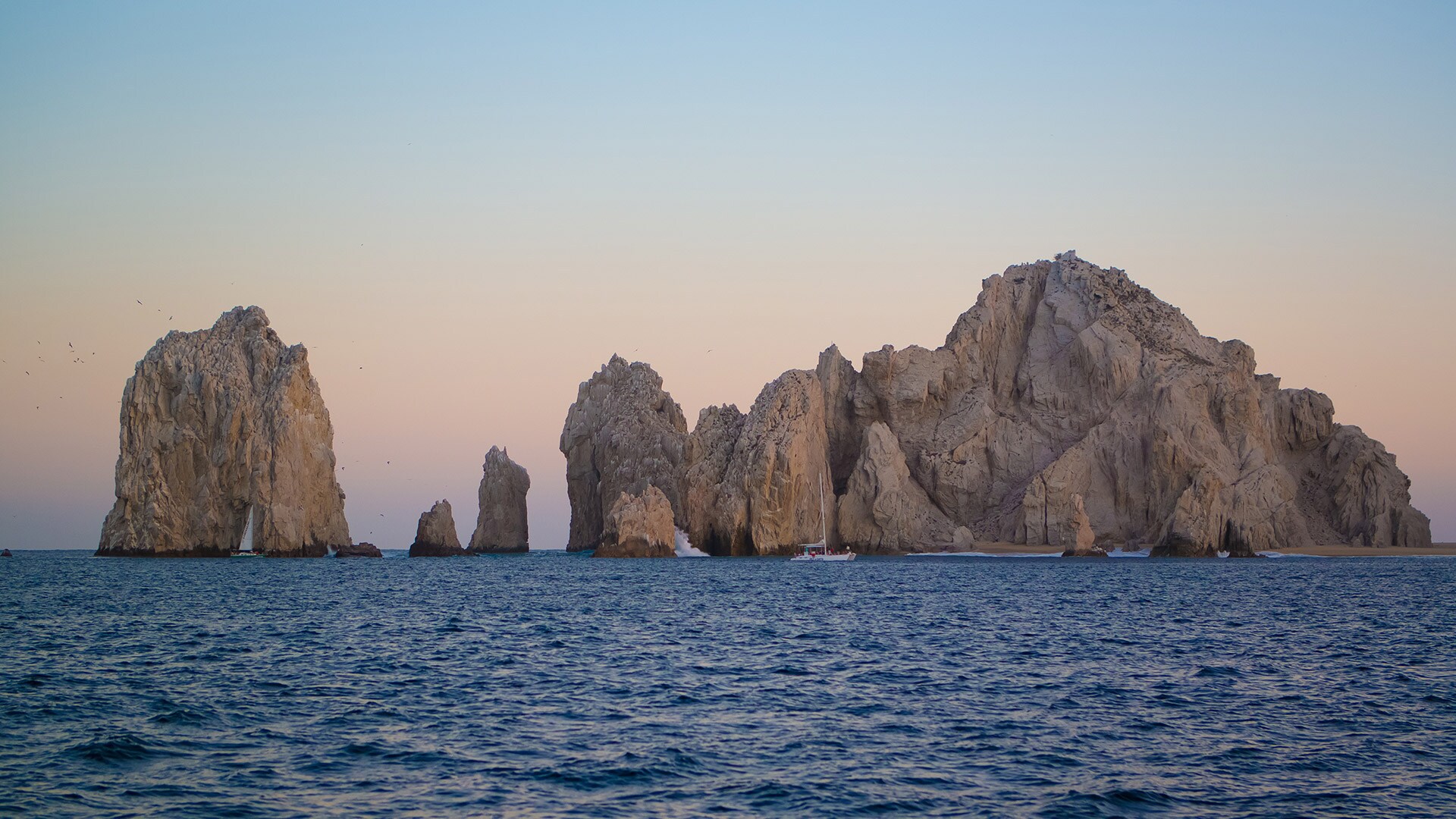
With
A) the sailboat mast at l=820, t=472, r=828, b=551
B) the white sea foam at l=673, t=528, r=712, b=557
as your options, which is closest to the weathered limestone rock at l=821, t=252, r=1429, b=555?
the sailboat mast at l=820, t=472, r=828, b=551

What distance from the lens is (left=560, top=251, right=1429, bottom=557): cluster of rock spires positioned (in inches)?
4518

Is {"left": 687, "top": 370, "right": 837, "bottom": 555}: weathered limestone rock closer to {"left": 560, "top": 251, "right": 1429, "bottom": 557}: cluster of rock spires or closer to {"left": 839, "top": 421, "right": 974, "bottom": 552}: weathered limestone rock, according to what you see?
{"left": 560, "top": 251, "right": 1429, "bottom": 557}: cluster of rock spires

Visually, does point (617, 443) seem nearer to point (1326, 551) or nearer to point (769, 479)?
point (769, 479)

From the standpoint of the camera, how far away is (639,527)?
115875mm

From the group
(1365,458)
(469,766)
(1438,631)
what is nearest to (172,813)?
(469,766)

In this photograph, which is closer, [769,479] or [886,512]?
[769,479]

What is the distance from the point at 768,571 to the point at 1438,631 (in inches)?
1998

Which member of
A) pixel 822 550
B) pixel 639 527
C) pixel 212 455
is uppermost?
pixel 212 455

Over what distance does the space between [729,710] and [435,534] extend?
387 feet

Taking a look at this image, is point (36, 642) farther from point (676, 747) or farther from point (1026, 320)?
point (1026, 320)

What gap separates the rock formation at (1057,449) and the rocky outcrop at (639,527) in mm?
4816

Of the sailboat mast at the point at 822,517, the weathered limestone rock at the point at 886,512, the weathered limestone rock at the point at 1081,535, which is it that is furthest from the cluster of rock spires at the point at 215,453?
the weathered limestone rock at the point at 1081,535

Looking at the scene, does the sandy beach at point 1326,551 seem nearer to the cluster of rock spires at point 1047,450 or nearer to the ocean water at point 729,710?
the cluster of rock spires at point 1047,450

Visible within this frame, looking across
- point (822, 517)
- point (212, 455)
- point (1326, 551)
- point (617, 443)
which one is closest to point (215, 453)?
point (212, 455)
